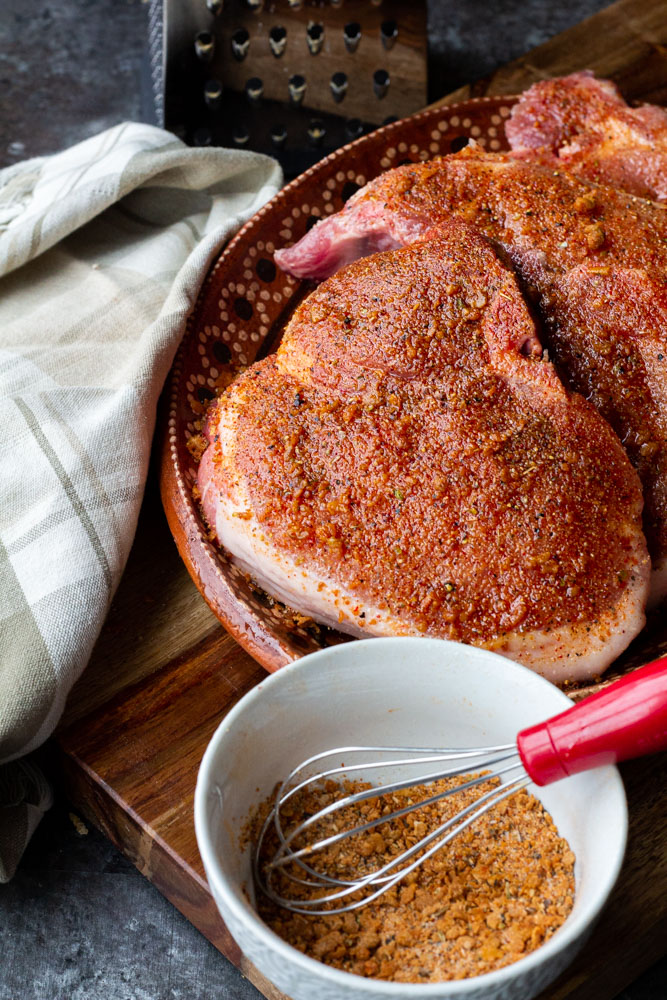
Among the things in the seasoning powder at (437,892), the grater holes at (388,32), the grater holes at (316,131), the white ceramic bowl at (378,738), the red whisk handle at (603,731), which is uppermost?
the grater holes at (388,32)

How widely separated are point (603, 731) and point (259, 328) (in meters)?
1.05

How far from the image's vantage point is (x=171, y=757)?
1481mm

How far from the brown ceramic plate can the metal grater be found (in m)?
0.35

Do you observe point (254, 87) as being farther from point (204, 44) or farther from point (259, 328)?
point (259, 328)

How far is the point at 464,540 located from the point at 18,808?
737mm

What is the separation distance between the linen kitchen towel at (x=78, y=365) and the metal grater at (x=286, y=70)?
26cm

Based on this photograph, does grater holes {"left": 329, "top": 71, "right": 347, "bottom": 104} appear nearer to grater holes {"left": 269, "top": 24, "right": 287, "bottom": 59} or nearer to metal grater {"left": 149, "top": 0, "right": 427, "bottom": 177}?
metal grater {"left": 149, "top": 0, "right": 427, "bottom": 177}

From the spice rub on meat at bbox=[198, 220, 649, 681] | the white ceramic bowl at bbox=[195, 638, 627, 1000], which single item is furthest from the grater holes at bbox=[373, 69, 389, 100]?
the white ceramic bowl at bbox=[195, 638, 627, 1000]

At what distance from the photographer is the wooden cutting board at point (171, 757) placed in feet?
4.41

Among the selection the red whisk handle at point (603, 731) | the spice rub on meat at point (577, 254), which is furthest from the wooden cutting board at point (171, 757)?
the spice rub on meat at point (577, 254)

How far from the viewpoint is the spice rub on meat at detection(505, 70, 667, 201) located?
187 cm

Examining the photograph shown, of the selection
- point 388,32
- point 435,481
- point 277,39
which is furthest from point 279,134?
point 435,481

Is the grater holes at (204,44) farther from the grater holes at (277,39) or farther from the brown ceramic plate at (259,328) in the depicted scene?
the brown ceramic plate at (259,328)

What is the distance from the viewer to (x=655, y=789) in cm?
142
